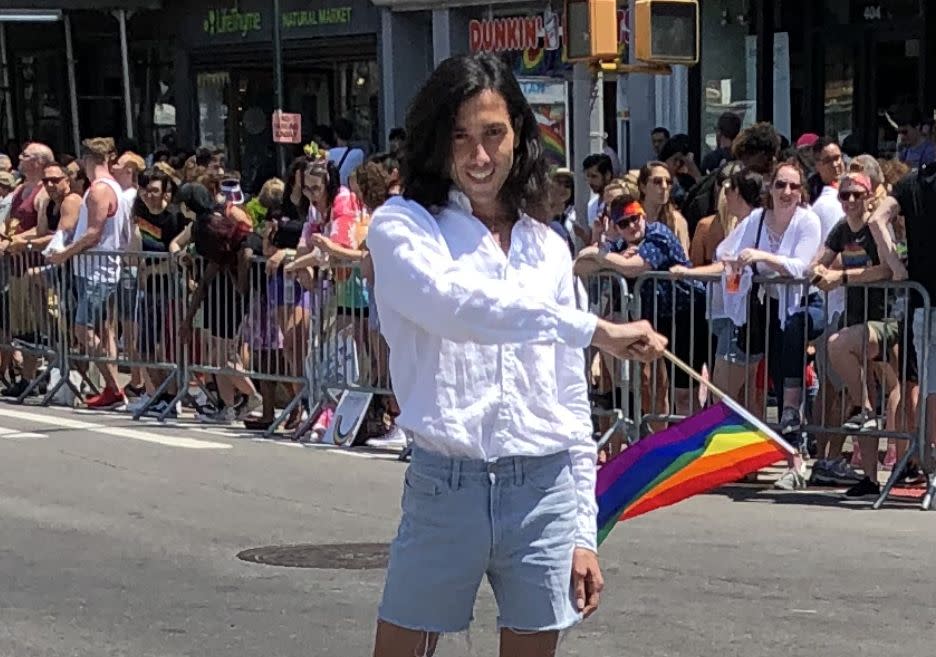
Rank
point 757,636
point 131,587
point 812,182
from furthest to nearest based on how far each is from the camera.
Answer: point 812,182 < point 131,587 < point 757,636

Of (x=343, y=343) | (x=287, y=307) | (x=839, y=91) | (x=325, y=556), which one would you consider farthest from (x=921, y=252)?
(x=839, y=91)

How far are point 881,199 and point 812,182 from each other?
2.10m

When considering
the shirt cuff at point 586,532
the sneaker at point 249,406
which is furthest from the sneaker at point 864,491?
the shirt cuff at point 586,532

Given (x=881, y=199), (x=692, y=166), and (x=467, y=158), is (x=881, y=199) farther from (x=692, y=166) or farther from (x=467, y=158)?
(x=467, y=158)

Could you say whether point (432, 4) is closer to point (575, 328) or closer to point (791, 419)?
point (791, 419)

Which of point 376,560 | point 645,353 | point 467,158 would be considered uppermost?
point 467,158

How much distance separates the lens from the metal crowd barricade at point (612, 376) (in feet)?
36.0

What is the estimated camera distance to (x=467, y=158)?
3.89 metres

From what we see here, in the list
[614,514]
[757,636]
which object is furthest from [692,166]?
[614,514]

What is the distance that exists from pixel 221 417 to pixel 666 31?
181 inches

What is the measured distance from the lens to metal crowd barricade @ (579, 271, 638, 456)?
36.0 feet

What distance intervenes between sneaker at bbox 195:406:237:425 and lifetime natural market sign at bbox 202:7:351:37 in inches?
520

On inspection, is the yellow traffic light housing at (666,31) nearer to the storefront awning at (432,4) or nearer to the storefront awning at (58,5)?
the storefront awning at (432,4)

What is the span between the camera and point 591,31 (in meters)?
12.4
